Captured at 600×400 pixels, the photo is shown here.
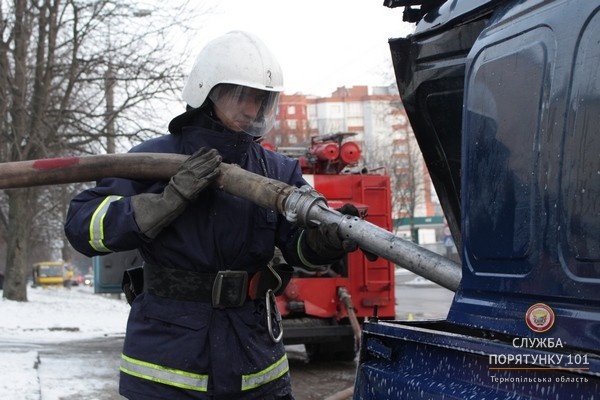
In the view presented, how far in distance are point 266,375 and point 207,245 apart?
0.50 meters

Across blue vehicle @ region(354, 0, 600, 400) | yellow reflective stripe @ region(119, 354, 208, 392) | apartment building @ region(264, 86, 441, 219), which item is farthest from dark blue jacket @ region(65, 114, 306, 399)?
apartment building @ region(264, 86, 441, 219)

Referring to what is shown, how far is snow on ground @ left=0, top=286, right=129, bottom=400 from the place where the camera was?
243 inches

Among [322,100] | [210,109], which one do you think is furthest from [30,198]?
[322,100]

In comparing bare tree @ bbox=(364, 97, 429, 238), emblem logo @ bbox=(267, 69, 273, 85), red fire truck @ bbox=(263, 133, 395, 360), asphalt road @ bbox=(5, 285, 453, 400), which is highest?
bare tree @ bbox=(364, 97, 429, 238)

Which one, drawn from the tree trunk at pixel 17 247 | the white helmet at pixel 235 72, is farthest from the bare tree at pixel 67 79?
the white helmet at pixel 235 72

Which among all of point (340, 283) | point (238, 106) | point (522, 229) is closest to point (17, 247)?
point (340, 283)

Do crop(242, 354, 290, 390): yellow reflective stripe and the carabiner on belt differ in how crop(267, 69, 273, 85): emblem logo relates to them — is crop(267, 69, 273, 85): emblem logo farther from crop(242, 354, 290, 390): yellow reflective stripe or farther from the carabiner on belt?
crop(242, 354, 290, 390): yellow reflective stripe

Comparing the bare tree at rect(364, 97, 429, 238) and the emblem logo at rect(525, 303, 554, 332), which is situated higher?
the bare tree at rect(364, 97, 429, 238)

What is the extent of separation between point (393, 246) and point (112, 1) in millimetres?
15989

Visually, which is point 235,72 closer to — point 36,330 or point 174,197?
point 174,197

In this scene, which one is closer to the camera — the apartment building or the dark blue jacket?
the dark blue jacket

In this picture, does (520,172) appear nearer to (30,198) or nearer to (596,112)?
(596,112)

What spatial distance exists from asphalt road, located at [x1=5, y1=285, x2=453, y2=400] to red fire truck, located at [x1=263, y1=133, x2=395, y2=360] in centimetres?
34

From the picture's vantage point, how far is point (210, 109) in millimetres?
2691
